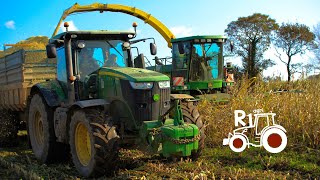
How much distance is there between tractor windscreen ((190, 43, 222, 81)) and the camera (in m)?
12.1

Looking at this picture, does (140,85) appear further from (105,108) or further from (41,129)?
(41,129)

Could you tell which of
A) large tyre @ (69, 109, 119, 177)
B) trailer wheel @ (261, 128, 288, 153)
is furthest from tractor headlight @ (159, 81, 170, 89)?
trailer wheel @ (261, 128, 288, 153)

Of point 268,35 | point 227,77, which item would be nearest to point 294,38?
point 268,35

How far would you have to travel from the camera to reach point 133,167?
611 cm

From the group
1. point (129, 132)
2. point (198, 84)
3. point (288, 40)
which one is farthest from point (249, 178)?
point (288, 40)

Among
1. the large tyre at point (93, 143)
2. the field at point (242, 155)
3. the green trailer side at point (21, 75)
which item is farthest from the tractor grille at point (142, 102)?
the green trailer side at point (21, 75)

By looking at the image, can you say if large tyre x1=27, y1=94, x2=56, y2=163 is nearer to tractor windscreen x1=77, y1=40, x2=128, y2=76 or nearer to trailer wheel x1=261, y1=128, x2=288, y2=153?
tractor windscreen x1=77, y1=40, x2=128, y2=76

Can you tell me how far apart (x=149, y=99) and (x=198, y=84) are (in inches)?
252

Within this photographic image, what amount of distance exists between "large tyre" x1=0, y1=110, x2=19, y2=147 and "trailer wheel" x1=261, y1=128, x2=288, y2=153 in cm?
608

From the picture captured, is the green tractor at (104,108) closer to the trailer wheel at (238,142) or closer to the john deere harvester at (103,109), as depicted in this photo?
the john deere harvester at (103,109)

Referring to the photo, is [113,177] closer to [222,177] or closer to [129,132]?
[129,132]

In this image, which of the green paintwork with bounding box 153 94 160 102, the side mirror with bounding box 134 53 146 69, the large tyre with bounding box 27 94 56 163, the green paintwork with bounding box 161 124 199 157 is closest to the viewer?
the green paintwork with bounding box 161 124 199 157

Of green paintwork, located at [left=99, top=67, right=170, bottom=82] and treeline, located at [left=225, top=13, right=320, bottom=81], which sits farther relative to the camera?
treeline, located at [left=225, top=13, right=320, bottom=81]

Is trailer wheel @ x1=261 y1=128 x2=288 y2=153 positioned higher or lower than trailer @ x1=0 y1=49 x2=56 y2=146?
lower
